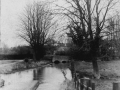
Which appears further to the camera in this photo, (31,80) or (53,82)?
(31,80)

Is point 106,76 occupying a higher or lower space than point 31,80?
higher

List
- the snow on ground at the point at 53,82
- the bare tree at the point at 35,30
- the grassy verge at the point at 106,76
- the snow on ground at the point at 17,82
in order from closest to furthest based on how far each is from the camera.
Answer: the grassy verge at the point at 106,76 < the snow on ground at the point at 53,82 < the snow on ground at the point at 17,82 < the bare tree at the point at 35,30

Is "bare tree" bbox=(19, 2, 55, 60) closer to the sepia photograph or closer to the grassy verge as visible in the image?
the sepia photograph

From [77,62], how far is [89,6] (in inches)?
973

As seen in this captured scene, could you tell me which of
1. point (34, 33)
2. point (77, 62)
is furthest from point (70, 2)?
point (34, 33)

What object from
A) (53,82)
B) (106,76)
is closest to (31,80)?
(53,82)

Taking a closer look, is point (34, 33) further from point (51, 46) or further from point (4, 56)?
point (4, 56)

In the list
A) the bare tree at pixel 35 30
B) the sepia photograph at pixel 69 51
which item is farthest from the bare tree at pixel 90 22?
the bare tree at pixel 35 30

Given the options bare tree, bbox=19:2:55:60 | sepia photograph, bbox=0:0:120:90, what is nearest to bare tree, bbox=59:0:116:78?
sepia photograph, bbox=0:0:120:90

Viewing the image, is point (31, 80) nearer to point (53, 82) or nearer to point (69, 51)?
point (53, 82)

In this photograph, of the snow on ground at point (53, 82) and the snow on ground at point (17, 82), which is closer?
the snow on ground at point (53, 82)

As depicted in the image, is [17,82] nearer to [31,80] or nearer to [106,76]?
[31,80]

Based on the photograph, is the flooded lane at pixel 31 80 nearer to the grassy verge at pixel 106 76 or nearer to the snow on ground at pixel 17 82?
the snow on ground at pixel 17 82

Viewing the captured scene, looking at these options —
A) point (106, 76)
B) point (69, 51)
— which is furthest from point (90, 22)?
point (69, 51)
